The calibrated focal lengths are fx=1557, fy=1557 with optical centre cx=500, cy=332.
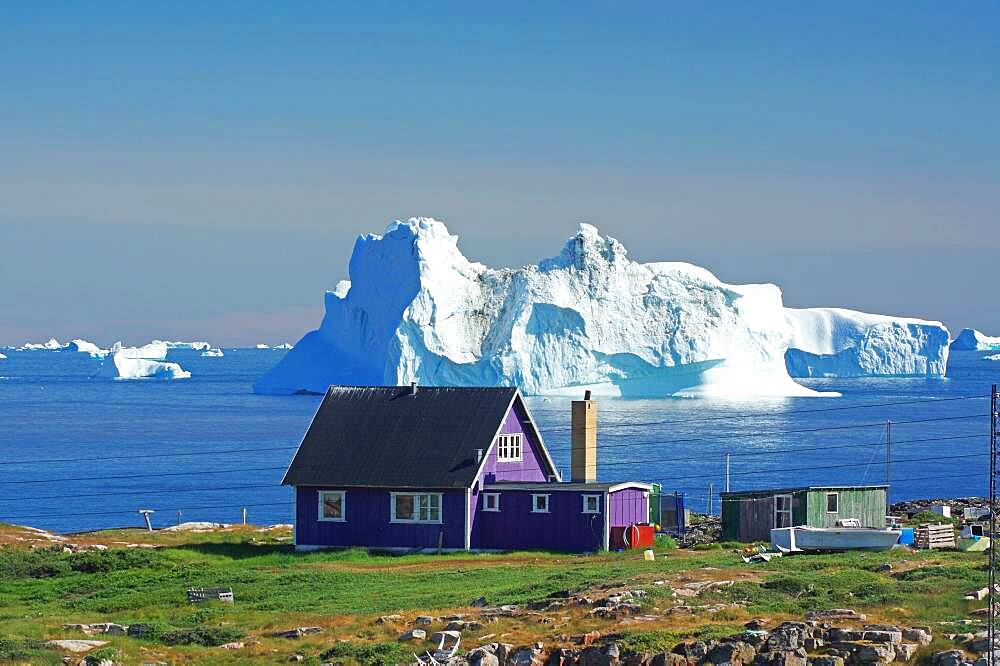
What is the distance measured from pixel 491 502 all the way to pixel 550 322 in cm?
7017

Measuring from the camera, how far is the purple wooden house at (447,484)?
37344mm

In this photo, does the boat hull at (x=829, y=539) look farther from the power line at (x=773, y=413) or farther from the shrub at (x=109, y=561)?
the power line at (x=773, y=413)

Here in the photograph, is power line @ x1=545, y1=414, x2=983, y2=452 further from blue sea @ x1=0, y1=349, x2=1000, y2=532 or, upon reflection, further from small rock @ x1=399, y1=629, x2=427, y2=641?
small rock @ x1=399, y1=629, x2=427, y2=641

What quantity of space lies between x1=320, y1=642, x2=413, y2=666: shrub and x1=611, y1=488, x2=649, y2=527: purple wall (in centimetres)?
1365

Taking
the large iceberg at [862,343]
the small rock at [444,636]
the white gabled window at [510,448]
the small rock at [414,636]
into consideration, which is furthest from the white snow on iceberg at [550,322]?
the small rock at [444,636]

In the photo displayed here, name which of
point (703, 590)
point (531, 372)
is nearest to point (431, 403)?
point (703, 590)

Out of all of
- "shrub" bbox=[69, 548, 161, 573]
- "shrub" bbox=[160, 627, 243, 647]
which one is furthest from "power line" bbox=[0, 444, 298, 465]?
"shrub" bbox=[160, 627, 243, 647]

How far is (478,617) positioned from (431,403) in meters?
15.3

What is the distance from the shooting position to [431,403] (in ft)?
132

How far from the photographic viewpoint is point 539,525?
123ft

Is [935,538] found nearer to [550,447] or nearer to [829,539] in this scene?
[829,539]

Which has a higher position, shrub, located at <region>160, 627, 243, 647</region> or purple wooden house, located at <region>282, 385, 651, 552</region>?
purple wooden house, located at <region>282, 385, 651, 552</region>

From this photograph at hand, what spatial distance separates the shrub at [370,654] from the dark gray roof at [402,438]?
44.1ft

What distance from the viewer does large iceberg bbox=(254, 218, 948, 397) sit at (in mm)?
106188
